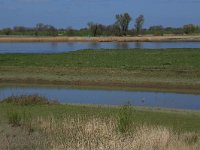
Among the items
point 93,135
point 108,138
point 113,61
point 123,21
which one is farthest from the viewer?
point 123,21

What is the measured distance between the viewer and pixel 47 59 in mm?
46219

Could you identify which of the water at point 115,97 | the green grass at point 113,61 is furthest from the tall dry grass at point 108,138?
the green grass at point 113,61

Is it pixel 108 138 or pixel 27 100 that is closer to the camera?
pixel 108 138

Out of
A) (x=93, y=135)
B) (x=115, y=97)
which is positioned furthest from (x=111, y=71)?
(x=93, y=135)

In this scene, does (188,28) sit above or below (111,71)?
below

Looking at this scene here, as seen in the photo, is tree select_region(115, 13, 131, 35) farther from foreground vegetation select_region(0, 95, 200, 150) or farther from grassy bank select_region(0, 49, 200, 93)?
foreground vegetation select_region(0, 95, 200, 150)

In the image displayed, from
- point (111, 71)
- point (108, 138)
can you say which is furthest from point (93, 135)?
point (111, 71)

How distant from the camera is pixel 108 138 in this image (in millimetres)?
11617

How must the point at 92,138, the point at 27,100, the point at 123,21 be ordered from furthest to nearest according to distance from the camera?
1. the point at 123,21
2. the point at 27,100
3. the point at 92,138

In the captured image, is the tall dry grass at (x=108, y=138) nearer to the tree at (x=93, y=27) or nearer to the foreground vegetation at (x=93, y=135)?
the foreground vegetation at (x=93, y=135)

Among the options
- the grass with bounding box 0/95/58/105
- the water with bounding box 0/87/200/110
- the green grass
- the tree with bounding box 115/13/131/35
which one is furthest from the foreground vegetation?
the tree with bounding box 115/13/131/35

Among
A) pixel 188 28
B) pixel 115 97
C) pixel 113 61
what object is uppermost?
pixel 113 61

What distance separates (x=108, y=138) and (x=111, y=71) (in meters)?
25.1

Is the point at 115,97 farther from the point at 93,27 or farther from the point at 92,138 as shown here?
the point at 93,27
